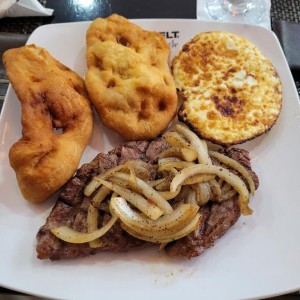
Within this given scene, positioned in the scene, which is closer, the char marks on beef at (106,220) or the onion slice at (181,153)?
the char marks on beef at (106,220)

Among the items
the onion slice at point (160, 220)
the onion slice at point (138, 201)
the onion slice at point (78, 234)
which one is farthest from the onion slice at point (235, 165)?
the onion slice at point (78, 234)

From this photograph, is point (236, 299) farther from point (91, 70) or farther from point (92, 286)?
point (91, 70)

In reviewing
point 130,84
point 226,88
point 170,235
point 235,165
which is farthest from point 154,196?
point 226,88

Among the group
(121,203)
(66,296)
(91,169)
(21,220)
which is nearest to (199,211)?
(121,203)

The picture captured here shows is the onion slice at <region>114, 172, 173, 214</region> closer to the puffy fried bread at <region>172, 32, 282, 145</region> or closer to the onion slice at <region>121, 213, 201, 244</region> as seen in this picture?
the onion slice at <region>121, 213, 201, 244</region>

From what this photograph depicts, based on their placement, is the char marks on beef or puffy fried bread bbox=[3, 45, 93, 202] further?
puffy fried bread bbox=[3, 45, 93, 202]

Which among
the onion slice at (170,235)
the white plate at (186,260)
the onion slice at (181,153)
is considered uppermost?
the onion slice at (181,153)

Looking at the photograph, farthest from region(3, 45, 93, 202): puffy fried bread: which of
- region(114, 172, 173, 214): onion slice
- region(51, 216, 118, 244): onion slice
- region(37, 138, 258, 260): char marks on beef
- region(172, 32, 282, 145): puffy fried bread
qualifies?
region(172, 32, 282, 145): puffy fried bread

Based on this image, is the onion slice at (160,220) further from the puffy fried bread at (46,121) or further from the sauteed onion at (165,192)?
the puffy fried bread at (46,121)

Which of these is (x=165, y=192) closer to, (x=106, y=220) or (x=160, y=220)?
(x=160, y=220)
